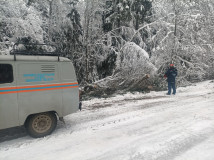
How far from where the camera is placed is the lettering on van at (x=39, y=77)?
15.9ft

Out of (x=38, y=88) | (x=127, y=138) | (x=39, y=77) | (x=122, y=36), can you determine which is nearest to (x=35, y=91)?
(x=38, y=88)

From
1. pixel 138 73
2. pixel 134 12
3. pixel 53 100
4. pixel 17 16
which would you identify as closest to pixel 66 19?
pixel 17 16

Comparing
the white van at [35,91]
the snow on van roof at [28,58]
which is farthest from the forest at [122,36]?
the snow on van roof at [28,58]

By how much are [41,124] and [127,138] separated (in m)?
2.55

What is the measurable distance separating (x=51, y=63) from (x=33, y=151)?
2.46 meters

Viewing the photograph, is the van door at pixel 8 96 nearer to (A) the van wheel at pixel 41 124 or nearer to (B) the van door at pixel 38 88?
(B) the van door at pixel 38 88

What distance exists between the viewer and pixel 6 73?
15.0 ft

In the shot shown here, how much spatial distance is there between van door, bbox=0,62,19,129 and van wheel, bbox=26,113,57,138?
418mm

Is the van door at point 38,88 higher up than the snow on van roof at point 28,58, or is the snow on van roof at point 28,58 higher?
the snow on van roof at point 28,58

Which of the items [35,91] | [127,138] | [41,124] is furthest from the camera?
[41,124]

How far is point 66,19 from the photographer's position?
13.9 meters

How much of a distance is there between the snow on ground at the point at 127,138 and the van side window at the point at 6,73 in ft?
5.63

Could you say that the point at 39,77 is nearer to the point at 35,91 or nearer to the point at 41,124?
the point at 35,91

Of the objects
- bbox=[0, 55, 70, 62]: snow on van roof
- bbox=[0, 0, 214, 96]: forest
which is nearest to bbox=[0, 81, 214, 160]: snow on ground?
bbox=[0, 55, 70, 62]: snow on van roof
